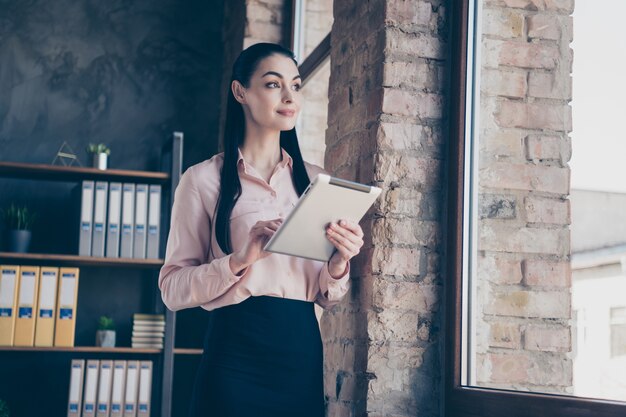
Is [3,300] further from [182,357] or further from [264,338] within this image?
[264,338]

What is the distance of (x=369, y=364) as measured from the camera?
2.04 metres

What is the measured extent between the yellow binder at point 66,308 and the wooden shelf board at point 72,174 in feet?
1.53

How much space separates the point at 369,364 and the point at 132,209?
81.2 inches

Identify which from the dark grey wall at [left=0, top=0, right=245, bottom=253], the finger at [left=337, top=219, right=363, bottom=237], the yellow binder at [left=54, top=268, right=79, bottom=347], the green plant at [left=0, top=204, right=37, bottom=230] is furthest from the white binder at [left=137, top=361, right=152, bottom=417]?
the finger at [left=337, top=219, right=363, bottom=237]

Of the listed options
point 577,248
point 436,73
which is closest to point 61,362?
point 436,73

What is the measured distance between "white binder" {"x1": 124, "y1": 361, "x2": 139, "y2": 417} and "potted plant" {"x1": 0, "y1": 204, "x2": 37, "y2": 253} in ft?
2.44

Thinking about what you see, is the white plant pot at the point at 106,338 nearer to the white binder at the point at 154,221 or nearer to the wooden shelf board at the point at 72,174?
the white binder at the point at 154,221

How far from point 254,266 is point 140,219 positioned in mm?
2131

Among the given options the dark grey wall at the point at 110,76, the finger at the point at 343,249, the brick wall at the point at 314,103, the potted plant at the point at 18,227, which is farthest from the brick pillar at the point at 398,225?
the dark grey wall at the point at 110,76

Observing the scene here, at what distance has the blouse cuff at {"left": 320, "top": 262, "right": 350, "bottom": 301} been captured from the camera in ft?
5.89

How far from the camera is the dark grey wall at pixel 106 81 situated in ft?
13.3

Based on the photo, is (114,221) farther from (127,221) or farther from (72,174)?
(72,174)

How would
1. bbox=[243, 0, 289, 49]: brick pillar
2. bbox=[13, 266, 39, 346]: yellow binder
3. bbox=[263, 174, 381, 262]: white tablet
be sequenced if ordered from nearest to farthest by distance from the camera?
bbox=[263, 174, 381, 262]: white tablet, bbox=[13, 266, 39, 346]: yellow binder, bbox=[243, 0, 289, 49]: brick pillar

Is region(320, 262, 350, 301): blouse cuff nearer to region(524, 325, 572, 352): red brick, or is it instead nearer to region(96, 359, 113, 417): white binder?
region(524, 325, 572, 352): red brick
